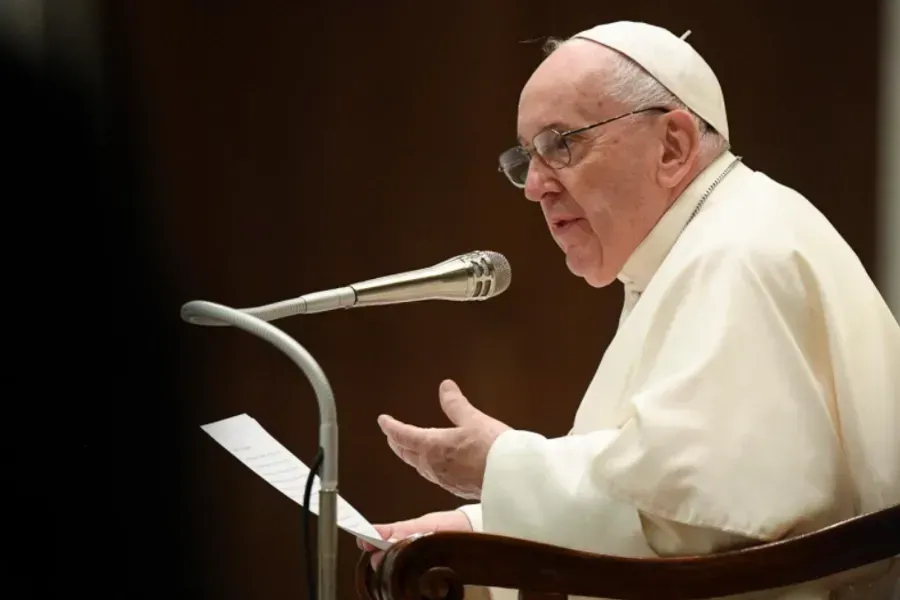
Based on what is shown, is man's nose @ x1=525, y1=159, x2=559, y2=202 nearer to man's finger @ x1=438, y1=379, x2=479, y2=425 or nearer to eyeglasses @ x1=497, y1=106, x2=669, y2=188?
eyeglasses @ x1=497, y1=106, x2=669, y2=188

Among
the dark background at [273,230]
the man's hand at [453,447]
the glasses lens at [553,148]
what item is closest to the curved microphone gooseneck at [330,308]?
the man's hand at [453,447]

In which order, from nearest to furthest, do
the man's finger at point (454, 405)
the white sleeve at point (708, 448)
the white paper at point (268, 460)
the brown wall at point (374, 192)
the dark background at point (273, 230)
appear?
the white sleeve at point (708, 448) → the white paper at point (268, 460) → the man's finger at point (454, 405) → the dark background at point (273, 230) → the brown wall at point (374, 192)

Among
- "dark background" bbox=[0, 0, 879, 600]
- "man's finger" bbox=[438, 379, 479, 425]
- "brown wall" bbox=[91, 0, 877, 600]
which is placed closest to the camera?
"man's finger" bbox=[438, 379, 479, 425]

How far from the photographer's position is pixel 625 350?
83.8 inches

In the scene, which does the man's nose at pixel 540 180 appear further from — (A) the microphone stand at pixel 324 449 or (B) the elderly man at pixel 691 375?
(A) the microphone stand at pixel 324 449

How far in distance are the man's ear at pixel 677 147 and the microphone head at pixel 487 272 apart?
17.1 inches

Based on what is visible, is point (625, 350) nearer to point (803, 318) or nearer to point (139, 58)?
point (803, 318)

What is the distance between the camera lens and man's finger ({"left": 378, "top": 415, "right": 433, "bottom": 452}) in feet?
6.52

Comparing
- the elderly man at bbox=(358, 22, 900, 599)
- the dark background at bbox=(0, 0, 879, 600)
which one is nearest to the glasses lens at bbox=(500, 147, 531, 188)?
the elderly man at bbox=(358, 22, 900, 599)

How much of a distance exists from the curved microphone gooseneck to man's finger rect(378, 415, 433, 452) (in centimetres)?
24

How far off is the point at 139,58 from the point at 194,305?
1648 millimetres

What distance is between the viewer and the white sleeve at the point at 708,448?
1.76 meters

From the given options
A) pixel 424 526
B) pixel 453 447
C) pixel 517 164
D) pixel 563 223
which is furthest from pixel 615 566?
pixel 517 164

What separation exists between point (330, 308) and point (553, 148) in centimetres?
67
